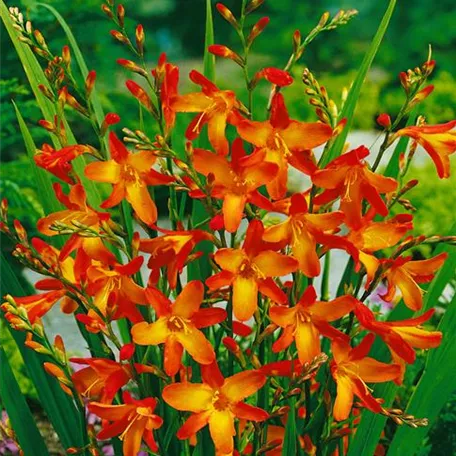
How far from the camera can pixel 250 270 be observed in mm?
1320

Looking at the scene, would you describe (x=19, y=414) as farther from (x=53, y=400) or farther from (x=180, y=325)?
(x=180, y=325)

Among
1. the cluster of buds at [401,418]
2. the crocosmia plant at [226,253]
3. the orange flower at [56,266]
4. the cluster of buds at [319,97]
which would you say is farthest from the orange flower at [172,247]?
the cluster of buds at [401,418]

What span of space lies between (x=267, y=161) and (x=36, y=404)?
6.23 ft

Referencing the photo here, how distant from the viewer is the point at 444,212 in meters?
4.25

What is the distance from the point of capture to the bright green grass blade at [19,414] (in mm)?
1586

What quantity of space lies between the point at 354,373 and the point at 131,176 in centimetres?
41

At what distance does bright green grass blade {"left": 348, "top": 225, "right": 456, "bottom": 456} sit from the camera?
1.56 meters

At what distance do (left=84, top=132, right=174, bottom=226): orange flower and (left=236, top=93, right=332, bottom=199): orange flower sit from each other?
0.14 meters

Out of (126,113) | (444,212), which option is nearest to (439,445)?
(444,212)

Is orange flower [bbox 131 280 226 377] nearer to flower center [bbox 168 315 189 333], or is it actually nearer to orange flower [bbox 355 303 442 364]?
flower center [bbox 168 315 189 333]

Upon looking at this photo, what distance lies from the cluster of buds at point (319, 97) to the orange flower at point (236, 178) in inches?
4.5

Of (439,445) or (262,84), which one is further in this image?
(262,84)

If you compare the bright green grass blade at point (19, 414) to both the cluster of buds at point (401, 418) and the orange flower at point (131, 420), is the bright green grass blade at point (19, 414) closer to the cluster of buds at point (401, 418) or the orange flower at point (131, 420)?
the orange flower at point (131, 420)

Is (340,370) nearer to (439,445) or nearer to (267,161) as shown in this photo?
(267,161)
